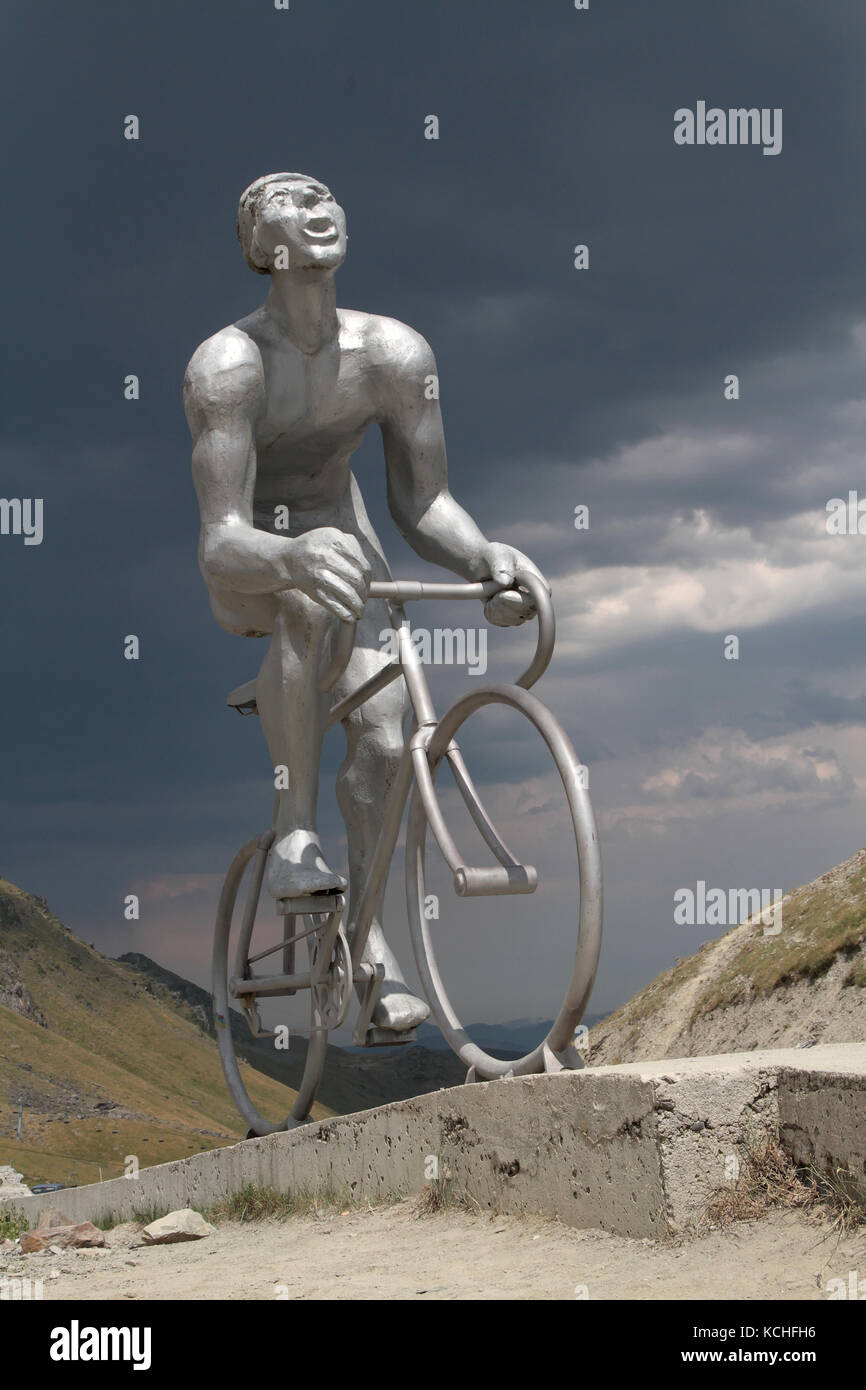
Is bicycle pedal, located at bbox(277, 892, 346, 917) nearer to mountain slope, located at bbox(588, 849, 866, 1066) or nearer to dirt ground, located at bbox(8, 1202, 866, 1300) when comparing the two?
dirt ground, located at bbox(8, 1202, 866, 1300)

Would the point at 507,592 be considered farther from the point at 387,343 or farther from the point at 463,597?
the point at 387,343

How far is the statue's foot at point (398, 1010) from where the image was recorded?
19.2 ft

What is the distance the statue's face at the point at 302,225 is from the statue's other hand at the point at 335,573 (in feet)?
4.76

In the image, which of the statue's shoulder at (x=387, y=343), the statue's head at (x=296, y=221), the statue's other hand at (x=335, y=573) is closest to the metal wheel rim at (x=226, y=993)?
the statue's other hand at (x=335, y=573)

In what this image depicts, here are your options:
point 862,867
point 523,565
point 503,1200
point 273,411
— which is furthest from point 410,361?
point 862,867

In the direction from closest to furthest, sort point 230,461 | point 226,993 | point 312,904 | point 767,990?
point 312,904, point 230,461, point 226,993, point 767,990

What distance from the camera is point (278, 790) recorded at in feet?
20.7

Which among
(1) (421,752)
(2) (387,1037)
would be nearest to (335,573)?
(1) (421,752)

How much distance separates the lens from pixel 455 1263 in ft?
12.4

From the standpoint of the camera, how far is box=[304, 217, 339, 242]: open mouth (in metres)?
6.09

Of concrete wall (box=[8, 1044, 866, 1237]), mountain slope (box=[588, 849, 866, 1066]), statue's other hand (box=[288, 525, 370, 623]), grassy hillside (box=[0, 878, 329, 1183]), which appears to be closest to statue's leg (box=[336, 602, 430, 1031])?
statue's other hand (box=[288, 525, 370, 623])

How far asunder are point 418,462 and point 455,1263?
3886 mm

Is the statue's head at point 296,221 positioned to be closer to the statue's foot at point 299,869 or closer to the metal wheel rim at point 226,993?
the statue's foot at point 299,869

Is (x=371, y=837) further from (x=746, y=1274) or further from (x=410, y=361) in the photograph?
(x=746, y=1274)
